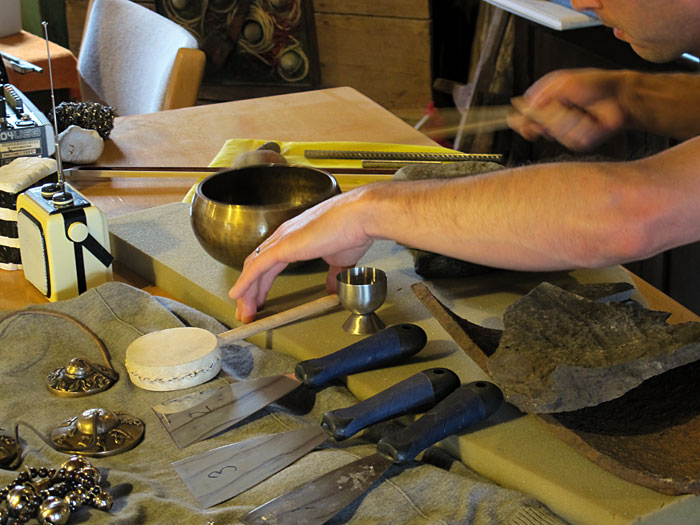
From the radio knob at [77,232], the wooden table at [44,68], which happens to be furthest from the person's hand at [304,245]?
the wooden table at [44,68]

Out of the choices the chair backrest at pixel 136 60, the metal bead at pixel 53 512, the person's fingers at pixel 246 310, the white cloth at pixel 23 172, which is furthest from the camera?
the chair backrest at pixel 136 60

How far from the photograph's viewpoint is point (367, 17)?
13.5 ft

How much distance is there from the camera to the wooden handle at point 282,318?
45.1 inches

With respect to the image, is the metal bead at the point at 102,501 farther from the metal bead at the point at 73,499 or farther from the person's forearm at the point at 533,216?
the person's forearm at the point at 533,216

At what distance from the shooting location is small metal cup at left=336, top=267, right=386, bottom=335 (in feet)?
3.81

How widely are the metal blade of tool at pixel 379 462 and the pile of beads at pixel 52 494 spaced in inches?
6.3

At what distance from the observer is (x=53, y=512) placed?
32.2 inches

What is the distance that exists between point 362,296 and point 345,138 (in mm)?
962

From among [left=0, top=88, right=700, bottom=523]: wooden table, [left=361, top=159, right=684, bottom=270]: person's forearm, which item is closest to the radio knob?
[left=0, top=88, right=700, bottom=523]: wooden table

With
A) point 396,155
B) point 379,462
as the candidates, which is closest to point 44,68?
point 396,155

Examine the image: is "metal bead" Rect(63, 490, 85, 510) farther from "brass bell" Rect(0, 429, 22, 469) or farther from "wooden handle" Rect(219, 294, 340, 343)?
"wooden handle" Rect(219, 294, 340, 343)

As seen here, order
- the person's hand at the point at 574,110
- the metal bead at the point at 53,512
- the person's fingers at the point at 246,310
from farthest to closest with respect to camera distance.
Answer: the person's hand at the point at 574,110 < the person's fingers at the point at 246,310 < the metal bead at the point at 53,512

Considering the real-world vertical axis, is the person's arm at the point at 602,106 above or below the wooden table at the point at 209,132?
above

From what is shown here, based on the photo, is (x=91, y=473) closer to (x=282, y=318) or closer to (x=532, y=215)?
(x=282, y=318)
